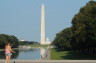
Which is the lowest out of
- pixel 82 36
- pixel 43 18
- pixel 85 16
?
pixel 82 36

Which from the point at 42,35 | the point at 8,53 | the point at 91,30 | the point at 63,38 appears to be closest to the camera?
the point at 8,53

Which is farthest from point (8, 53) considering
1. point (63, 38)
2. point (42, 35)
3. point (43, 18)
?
point (42, 35)

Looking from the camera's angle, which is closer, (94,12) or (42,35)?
(94,12)

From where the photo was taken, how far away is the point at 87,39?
49.0m

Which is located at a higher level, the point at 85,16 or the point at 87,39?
the point at 85,16

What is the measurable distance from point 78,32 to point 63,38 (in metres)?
57.2

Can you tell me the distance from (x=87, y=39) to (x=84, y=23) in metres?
2.58

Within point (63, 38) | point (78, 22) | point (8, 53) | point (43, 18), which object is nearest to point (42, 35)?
point (43, 18)

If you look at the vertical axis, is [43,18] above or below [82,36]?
above

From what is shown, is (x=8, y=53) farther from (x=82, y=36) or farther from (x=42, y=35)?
(x=42, y=35)

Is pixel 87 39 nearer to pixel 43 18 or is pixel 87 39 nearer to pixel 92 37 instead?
pixel 92 37

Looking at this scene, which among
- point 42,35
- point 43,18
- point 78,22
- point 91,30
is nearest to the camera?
point 91,30

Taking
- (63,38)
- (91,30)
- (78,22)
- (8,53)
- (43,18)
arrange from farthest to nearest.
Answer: (43,18) < (63,38) < (78,22) < (91,30) < (8,53)

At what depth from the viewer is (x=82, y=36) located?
1924 inches
